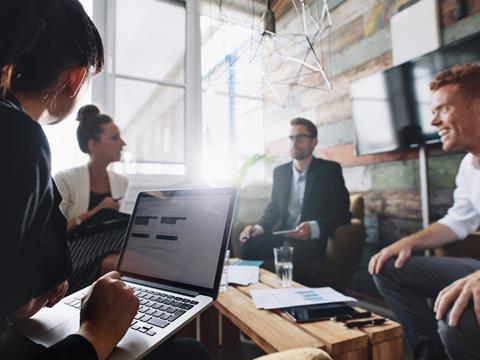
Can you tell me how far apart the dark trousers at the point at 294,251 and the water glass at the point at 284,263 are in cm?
70

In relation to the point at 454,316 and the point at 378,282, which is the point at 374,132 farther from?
the point at 454,316

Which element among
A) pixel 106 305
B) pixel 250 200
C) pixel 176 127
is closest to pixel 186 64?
pixel 176 127

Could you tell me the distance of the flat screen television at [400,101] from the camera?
5.30 feet

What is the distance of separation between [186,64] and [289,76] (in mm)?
1019

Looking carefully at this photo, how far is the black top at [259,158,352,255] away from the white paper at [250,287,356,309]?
907 mm

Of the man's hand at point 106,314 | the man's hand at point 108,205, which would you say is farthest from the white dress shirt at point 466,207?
the man's hand at point 108,205

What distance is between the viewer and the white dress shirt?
1407 millimetres

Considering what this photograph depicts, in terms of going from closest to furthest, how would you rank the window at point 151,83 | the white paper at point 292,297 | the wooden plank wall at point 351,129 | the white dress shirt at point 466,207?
the white paper at point 292,297
the white dress shirt at point 466,207
the wooden plank wall at point 351,129
the window at point 151,83

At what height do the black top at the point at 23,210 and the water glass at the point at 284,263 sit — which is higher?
the black top at the point at 23,210

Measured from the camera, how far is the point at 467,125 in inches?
54.9

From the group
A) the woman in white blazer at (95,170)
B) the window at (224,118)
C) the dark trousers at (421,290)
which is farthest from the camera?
the window at (224,118)

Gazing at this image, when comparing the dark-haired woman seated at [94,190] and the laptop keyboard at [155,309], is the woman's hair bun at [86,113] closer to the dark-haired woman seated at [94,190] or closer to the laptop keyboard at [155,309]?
the dark-haired woman seated at [94,190]

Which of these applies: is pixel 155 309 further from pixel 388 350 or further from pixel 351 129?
pixel 351 129

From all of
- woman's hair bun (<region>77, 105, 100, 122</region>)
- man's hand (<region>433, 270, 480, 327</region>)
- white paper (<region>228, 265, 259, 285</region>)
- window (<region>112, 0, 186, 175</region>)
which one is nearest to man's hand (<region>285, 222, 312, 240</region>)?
white paper (<region>228, 265, 259, 285</region>)
